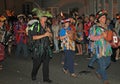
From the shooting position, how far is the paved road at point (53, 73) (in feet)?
34.0

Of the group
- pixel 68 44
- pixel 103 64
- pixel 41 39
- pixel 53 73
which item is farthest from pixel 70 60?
pixel 103 64

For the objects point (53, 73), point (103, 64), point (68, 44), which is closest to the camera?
point (103, 64)

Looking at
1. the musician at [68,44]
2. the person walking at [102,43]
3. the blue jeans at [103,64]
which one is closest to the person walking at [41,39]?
the musician at [68,44]

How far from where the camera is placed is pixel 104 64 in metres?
9.62

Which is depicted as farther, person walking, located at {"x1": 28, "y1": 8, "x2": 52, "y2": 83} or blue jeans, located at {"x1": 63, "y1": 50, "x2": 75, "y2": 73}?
blue jeans, located at {"x1": 63, "y1": 50, "x2": 75, "y2": 73}

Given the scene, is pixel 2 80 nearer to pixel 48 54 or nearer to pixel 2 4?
pixel 48 54

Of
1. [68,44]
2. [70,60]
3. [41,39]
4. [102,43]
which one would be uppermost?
[41,39]

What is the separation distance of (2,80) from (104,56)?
303 centimetres

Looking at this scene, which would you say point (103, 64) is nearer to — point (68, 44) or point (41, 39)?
point (68, 44)

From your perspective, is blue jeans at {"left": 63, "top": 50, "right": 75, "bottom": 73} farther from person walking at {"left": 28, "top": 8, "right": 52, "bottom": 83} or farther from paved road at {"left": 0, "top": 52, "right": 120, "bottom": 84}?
person walking at {"left": 28, "top": 8, "right": 52, "bottom": 83}

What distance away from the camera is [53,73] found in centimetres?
1150

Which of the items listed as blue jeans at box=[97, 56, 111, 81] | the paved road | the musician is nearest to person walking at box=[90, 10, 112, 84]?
blue jeans at box=[97, 56, 111, 81]

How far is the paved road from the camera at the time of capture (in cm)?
1038

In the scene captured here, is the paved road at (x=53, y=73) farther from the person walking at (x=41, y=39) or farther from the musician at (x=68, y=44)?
the person walking at (x=41, y=39)
